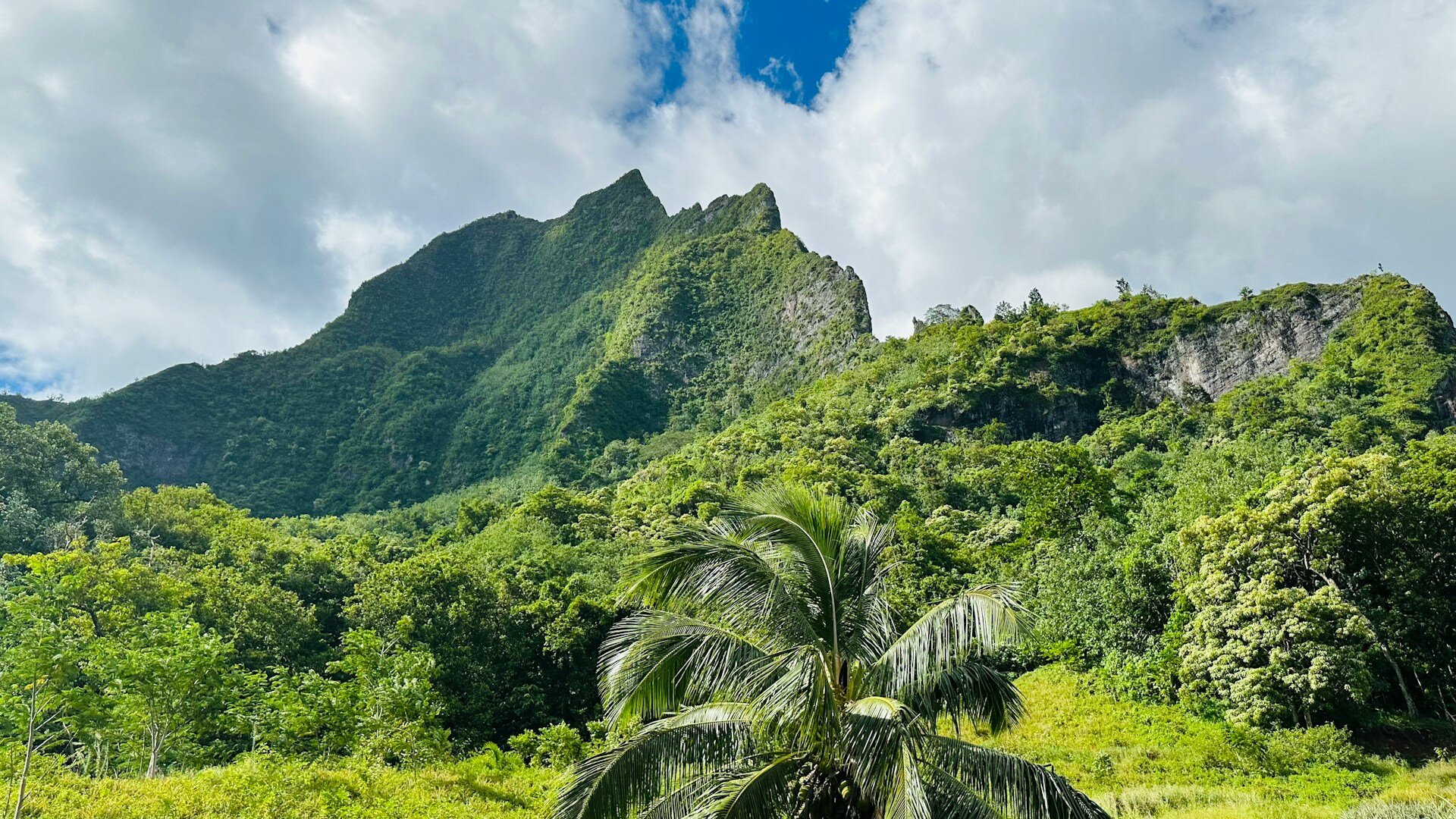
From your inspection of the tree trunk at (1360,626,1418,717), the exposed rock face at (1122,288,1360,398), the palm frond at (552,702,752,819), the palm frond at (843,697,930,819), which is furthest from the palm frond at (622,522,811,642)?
the exposed rock face at (1122,288,1360,398)

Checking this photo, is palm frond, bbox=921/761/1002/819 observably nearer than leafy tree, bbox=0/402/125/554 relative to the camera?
Yes

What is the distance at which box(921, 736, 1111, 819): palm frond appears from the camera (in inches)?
231

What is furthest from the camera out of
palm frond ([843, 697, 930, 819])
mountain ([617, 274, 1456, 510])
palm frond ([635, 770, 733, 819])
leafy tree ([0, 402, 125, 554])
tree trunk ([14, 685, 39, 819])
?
mountain ([617, 274, 1456, 510])

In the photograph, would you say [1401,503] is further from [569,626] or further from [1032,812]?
[569,626]

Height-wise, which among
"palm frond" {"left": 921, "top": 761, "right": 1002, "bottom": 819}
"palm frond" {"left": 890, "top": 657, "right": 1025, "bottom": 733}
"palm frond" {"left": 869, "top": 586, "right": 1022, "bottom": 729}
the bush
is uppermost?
"palm frond" {"left": 869, "top": 586, "right": 1022, "bottom": 729}

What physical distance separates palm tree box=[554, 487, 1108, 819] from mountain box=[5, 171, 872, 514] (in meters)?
56.3

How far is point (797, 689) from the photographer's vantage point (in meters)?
6.48

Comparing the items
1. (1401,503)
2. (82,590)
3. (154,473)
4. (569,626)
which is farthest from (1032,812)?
(154,473)

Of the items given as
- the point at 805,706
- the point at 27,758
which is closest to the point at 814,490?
the point at 805,706

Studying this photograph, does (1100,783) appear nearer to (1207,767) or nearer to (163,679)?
(1207,767)

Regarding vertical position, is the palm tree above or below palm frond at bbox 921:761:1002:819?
above

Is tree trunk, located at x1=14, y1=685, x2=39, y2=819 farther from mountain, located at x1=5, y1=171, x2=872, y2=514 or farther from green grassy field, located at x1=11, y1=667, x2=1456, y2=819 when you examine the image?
mountain, located at x1=5, y1=171, x2=872, y2=514

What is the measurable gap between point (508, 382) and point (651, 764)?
8838 cm

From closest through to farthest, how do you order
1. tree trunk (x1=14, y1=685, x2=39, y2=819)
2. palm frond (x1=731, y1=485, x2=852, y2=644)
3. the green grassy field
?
palm frond (x1=731, y1=485, x2=852, y2=644)
tree trunk (x1=14, y1=685, x2=39, y2=819)
the green grassy field
